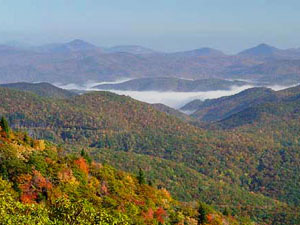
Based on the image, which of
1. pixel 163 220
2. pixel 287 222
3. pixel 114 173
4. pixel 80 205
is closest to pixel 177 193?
pixel 287 222

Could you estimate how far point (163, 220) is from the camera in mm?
Result: 68688

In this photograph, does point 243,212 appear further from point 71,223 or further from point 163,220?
point 71,223

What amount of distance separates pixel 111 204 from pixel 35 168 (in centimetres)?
1219

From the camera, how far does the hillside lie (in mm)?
39750

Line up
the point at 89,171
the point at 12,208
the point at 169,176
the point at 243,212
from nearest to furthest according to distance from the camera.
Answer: the point at 12,208, the point at 89,171, the point at 243,212, the point at 169,176

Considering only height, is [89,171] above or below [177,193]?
above

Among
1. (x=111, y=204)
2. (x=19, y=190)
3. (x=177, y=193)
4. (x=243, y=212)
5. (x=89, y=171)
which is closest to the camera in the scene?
(x=19, y=190)

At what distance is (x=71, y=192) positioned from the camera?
59625mm

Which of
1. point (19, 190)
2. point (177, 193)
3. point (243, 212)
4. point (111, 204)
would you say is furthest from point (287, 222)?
point (19, 190)

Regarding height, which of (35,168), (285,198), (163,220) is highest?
(35,168)

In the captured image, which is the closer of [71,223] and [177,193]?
[71,223]

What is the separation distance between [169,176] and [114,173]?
98.5 m

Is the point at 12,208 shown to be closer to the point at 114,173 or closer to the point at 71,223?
the point at 71,223

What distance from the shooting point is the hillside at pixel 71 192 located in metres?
39.8
